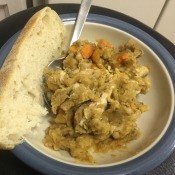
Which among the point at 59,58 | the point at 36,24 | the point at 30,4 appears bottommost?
the point at 30,4

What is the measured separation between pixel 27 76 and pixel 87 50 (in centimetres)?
22

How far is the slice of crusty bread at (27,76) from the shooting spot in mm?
720

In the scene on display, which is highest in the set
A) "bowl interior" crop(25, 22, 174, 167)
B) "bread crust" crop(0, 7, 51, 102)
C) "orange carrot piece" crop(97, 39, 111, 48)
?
"bread crust" crop(0, 7, 51, 102)

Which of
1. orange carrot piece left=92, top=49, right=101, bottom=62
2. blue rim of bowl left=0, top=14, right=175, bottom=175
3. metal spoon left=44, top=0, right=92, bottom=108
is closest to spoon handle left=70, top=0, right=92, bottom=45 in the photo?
metal spoon left=44, top=0, right=92, bottom=108

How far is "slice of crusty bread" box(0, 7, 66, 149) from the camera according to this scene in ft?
2.36

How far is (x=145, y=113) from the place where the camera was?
0.91 metres

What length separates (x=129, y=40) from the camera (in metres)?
0.97

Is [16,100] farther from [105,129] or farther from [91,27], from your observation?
[91,27]

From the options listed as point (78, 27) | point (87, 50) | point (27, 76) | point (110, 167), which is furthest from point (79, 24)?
point (110, 167)

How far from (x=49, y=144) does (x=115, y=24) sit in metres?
0.48

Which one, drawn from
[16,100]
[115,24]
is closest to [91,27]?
[115,24]

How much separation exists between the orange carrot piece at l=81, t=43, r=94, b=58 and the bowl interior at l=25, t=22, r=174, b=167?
0.35ft

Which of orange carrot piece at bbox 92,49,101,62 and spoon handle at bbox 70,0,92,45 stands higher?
spoon handle at bbox 70,0,92,45

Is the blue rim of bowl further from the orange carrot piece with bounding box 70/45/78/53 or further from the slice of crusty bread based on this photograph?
the orange carrot piece with bounding box 70/45/78/53
